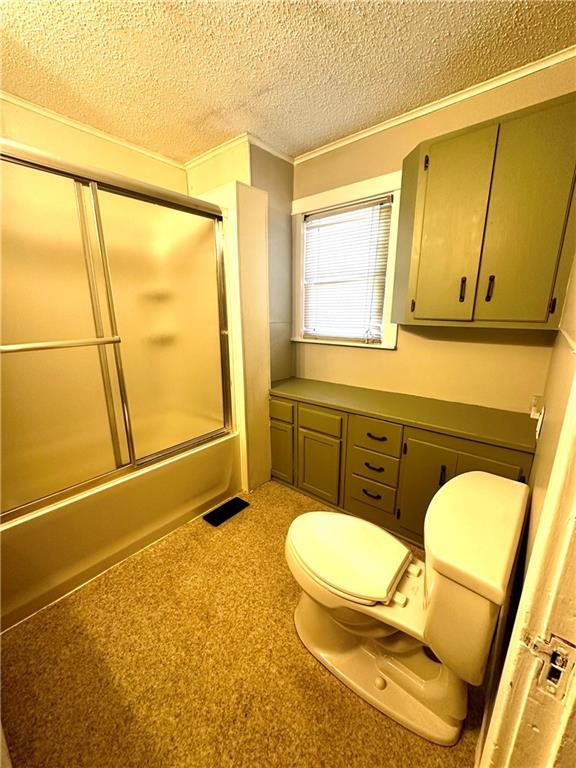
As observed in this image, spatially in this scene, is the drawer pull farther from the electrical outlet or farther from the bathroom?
the electrical outlet

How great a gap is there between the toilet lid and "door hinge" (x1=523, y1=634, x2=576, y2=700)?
632 millimetres

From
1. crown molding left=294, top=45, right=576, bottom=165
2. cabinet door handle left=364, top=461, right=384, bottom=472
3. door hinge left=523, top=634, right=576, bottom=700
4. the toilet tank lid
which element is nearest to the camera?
door hinge left=523, top=634, right=576, bottom=700

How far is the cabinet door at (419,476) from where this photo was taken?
1.51 meters

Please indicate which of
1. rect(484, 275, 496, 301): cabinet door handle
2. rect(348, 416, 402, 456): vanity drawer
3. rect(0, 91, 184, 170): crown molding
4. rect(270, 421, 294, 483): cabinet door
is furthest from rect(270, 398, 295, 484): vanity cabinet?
rect(0, 91, 184, 170): crown molding

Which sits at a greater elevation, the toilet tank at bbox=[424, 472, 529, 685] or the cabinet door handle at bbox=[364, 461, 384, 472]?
the toilet tank at bbox=[424, 472, 529, 685]

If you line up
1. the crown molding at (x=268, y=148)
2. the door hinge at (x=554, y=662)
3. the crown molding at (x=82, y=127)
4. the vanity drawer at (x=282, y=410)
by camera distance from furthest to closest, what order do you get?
the vanity drawer at (x=282, y=410) → the crown molding at (x=268, y=148) → the crown molding at (x=82, y=127) → the door hinge at (x=554, y=662)

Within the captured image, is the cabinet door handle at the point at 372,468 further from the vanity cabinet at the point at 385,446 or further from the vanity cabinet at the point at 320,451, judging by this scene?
the vanity cabinet at the point at 320,451

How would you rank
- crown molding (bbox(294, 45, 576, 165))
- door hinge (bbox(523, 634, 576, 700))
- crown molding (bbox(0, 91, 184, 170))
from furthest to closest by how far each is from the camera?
crown molding (bbox(0, 91, 184, 170)) < crown molding (bbox(294, 45, 576, 165)) < door hinge (bbox(523, 634, 576, 700))

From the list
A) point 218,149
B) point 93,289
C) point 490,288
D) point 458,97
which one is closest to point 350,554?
point 490,288

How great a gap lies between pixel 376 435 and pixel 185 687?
134 centimetres

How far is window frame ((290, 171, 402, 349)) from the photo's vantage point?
6.19 feet

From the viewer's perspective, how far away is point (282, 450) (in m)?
2.21

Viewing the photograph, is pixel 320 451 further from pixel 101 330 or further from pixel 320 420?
pixel 101 330

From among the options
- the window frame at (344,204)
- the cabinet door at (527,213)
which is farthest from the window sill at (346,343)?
the cabinet door at (527,213)
